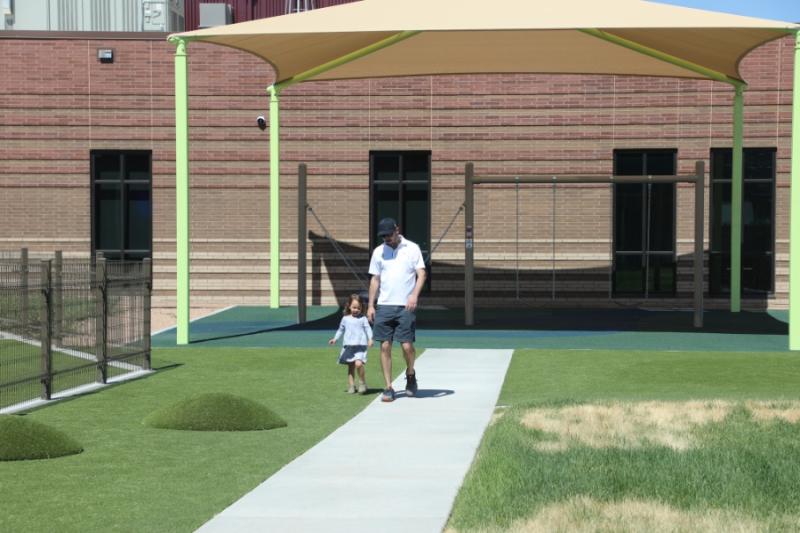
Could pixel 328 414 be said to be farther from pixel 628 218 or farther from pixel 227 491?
pixel 628 218

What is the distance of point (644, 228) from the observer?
30.1 m

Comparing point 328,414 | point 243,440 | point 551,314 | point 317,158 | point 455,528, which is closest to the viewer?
point 455,528

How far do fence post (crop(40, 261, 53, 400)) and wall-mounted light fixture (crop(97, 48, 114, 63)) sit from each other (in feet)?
54.8

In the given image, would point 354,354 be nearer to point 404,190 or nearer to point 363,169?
point 363,169

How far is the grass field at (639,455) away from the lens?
8.30 meters

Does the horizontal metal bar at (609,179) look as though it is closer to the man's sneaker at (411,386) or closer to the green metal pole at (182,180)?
the green metal pole at (182,180)

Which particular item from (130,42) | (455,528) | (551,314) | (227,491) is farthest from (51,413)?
(130,42)

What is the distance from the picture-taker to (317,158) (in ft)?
99.9

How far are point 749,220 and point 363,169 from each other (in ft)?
28.6

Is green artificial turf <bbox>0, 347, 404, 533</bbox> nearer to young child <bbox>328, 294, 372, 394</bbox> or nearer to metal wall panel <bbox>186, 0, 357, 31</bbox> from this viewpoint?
young child <bbox>328, 294, 372, 394</bbox>

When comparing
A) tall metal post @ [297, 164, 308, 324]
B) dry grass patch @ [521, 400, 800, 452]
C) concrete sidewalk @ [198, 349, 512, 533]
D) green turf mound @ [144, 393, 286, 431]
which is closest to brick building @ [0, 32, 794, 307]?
tall metal post @ [297, 164, 308, 324]

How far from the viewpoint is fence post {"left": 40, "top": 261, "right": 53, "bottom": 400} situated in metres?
14.4

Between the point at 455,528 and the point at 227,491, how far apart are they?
2.00 m

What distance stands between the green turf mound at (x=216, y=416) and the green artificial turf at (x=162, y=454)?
7.1 inches
